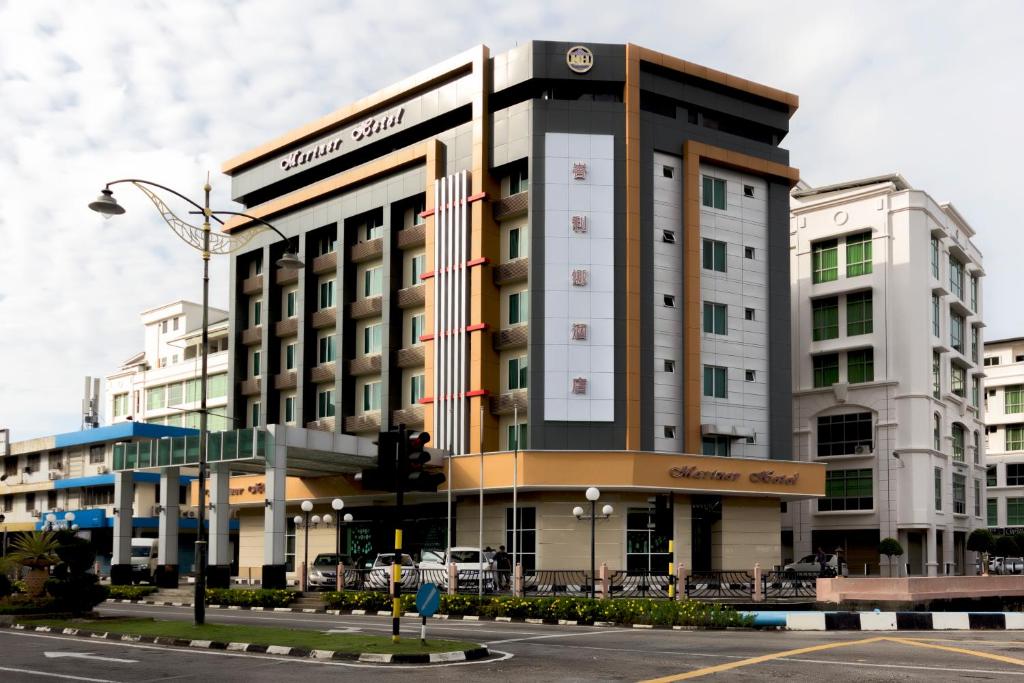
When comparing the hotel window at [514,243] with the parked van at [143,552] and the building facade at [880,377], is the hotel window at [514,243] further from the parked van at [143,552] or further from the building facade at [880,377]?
the parked van at [143,552]

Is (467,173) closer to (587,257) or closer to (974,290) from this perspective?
(587,257)

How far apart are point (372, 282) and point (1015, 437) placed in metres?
64.0

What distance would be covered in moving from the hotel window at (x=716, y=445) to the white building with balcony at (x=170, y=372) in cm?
4770

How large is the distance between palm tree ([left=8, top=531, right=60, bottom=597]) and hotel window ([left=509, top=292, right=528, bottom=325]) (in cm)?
2512

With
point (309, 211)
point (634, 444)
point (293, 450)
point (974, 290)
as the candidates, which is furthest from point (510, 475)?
point (974, 290)

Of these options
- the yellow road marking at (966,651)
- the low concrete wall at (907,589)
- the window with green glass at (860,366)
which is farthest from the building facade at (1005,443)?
the yellow road marking at (966,651)

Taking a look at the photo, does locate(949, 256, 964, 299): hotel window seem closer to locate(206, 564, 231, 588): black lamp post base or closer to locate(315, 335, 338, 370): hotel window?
locate(315, 335, 338, 370): hotel window

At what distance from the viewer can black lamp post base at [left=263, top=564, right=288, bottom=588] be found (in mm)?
44688

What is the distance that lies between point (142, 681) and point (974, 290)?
67830mm

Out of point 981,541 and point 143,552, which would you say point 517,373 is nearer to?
point 981,541

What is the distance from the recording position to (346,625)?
30.8m

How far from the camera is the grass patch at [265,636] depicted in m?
21.6

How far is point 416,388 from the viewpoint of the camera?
57656 millimetres

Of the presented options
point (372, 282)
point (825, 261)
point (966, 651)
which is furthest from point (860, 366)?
point (966, 651)
